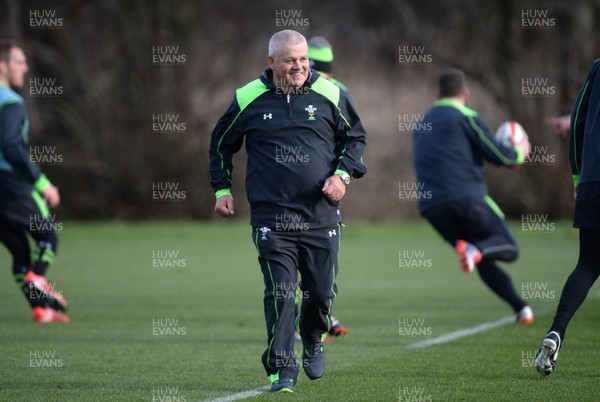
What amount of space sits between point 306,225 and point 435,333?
332 cm

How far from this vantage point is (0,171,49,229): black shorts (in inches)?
419

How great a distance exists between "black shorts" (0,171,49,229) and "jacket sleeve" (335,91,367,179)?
4.71 metres

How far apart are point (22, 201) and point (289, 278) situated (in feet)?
15.9

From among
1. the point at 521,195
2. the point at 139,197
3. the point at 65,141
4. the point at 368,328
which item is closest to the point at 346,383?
the point at 368,328

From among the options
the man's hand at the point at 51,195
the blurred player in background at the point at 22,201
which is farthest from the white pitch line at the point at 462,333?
the blurred player in background at the point at 22,201

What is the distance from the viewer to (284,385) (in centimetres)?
663

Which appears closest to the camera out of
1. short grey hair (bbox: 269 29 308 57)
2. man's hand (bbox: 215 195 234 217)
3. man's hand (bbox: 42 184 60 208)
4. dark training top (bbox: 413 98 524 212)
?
short grey hair (bbox: 269 29 308 57)

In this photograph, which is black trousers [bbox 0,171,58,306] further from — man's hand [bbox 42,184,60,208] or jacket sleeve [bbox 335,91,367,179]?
jacket sleeve [bbox 335,91,367,179]

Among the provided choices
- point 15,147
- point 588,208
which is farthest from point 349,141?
point 15,147

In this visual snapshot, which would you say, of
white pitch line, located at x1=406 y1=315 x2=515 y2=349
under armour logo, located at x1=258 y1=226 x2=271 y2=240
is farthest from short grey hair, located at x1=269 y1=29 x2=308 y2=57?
white pitch line, located at x1=406 y1=315 x2=515 y2=349

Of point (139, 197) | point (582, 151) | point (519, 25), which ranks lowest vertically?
point (139, 197)

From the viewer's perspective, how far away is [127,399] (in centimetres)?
651

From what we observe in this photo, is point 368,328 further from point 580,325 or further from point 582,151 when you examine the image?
point 582,151

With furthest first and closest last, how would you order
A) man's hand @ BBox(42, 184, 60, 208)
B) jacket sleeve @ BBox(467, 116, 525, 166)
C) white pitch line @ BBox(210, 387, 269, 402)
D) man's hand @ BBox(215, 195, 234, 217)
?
jacket sleeve @ BBox(467, 116, 525, 166) → man's hand @ BBox(42, 184, 60, 208) → man's hand @ BBox(215, 195, 234, 217) → white pitch line @ BBox(210, 387, 269, 402)
